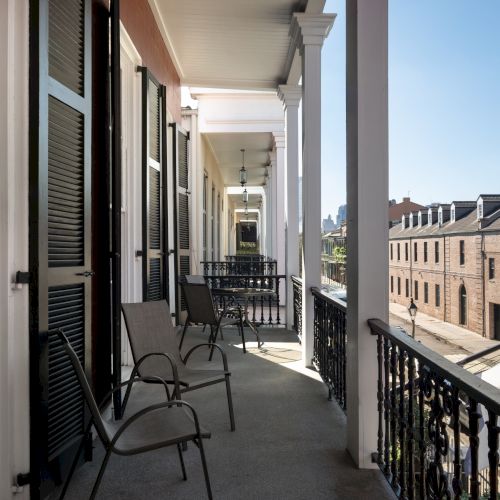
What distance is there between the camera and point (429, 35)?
47.5 meters

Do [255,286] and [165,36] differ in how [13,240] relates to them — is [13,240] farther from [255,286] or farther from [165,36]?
[255,286]

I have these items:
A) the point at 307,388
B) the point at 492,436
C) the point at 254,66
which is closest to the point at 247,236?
the point at 254,66

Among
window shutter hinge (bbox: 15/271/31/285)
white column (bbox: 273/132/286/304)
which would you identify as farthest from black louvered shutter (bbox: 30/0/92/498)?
white column (bbox: 273/132/286/304)

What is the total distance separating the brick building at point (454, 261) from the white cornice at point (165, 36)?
35100 millimetres

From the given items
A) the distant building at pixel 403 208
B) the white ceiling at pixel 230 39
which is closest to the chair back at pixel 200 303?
the white ceiling at pixel 230 39

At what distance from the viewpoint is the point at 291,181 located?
677 cm

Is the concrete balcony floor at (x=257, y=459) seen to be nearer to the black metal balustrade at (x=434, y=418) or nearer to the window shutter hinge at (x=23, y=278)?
the black metal balustrade at (x=434, y=418)

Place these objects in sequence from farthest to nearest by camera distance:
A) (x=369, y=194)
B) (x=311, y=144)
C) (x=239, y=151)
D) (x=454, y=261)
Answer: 1. (x=454, y=261)
2. (x=239, y=151)
3. (x=311, y=144)
4. (x=369, y=194)

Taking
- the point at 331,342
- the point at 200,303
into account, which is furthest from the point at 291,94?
the point at 331,342

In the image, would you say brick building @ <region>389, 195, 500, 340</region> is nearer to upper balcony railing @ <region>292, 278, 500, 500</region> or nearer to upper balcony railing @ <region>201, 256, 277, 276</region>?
upper balcony railing @ <region>201, 256, 277, 276</region>

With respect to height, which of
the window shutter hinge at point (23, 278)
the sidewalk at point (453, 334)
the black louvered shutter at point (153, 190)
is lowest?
the sidewalk at point (453, 334)

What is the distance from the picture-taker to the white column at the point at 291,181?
670cm

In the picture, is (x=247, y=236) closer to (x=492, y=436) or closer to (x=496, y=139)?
(x=496, y=139)

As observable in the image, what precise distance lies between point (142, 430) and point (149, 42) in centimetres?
425
